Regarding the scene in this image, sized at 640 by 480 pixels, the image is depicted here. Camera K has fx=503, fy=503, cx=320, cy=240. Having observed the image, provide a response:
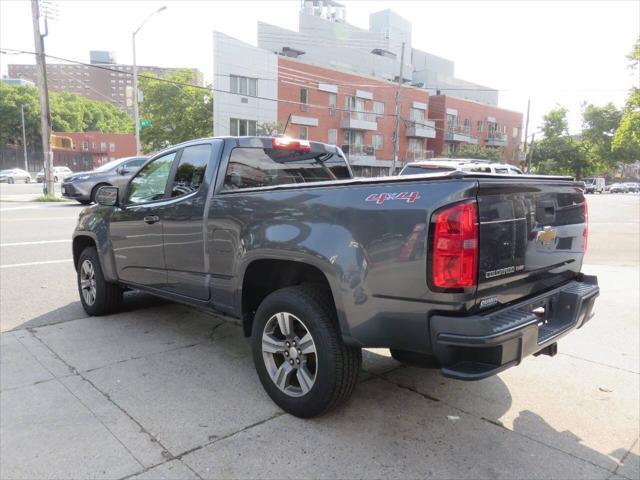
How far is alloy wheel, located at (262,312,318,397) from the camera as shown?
311cm

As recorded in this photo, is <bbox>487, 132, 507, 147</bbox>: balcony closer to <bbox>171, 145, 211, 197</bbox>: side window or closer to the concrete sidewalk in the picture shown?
the concrete sidewalk

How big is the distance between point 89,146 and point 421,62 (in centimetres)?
4876

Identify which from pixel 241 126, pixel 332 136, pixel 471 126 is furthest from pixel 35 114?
pixel 471 126

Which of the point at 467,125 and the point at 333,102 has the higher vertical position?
the point at 333,102

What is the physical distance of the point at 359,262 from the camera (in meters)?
2.70

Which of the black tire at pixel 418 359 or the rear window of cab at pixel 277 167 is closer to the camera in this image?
the black tire at pixel 418 359

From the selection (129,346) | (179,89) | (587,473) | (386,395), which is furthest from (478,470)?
(179,89)

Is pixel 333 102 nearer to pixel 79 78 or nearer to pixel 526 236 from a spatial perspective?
pixel 526 236

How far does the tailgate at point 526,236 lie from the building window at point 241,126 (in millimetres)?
36608

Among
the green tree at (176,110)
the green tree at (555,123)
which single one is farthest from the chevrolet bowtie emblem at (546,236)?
the green tree at (555,123)

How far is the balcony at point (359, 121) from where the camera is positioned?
151 ft

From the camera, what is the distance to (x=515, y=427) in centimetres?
316

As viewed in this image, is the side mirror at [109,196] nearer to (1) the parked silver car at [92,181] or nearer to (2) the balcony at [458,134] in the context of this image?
(1) the parked silver car at [92,181]

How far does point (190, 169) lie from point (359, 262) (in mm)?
2113
